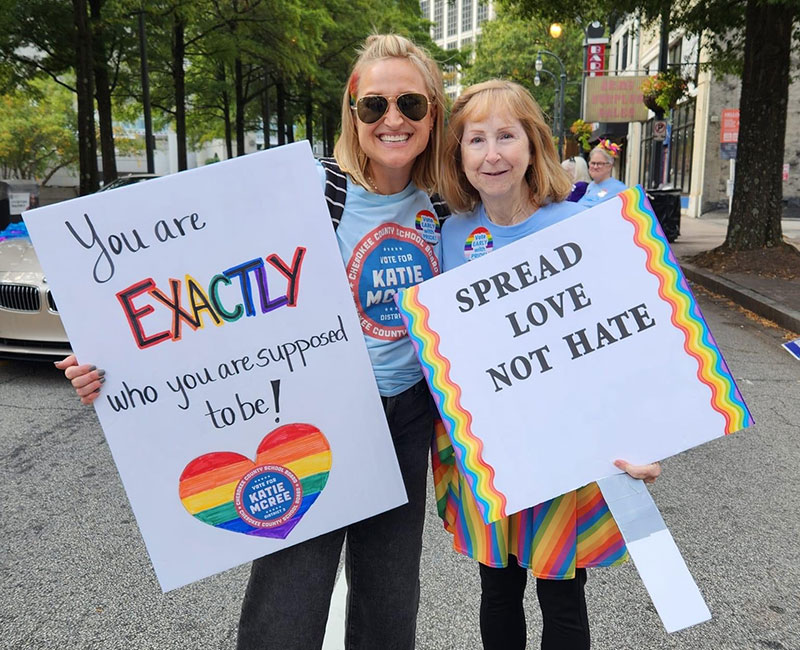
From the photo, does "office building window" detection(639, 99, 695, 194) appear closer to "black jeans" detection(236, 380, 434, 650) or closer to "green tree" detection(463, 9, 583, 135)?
"green tree" detection(463, 9, 583, 135)

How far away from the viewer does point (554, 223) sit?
1936 millimetres

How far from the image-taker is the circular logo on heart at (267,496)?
1807mm

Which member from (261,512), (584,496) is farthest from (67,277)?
(584,496)

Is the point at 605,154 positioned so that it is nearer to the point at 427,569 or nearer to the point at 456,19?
the point at 427,569

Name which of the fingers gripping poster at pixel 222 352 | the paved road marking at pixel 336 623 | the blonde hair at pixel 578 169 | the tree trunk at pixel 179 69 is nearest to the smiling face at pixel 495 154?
the fingers gripping poster at pixel 222 352

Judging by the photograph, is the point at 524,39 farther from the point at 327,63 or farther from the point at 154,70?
the point at 154,70

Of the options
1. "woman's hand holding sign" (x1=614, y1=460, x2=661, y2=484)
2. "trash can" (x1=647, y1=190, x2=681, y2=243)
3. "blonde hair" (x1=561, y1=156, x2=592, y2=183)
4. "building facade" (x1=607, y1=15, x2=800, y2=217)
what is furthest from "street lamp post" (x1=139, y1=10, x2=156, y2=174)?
"woman's hand holding sign" (x1=614, y1=460, x2=661, y2=484)

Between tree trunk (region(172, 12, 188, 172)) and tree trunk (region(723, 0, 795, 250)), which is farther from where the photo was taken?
tree trunk (region(172, 12, 188, 172))

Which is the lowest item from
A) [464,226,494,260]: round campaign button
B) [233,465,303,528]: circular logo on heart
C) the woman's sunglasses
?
[233,465,303,528]: circular logo on heart

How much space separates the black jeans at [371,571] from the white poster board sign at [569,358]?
238 millimetres

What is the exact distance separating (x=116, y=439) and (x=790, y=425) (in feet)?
15.7

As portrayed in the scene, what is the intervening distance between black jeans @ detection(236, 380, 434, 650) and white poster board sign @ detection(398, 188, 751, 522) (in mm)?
238

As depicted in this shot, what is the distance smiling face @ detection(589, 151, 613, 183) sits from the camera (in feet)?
31.7

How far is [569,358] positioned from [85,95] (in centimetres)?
1596
